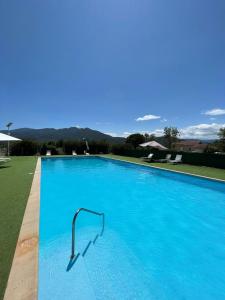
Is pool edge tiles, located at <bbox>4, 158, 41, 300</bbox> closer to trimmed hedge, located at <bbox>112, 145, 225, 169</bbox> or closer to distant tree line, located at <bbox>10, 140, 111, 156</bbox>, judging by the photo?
trimmed hedge, located at <bbox>112, 145, 225, 169</bbox>

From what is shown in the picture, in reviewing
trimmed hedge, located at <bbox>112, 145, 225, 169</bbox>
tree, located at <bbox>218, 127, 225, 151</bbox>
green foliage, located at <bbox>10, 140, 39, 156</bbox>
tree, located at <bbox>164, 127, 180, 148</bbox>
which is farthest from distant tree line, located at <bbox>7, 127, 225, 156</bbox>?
tree, located at <bbox>164, 127, 180, 148</bbox>

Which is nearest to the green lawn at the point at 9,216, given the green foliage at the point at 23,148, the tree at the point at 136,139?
the green foliage at the point at 23,148

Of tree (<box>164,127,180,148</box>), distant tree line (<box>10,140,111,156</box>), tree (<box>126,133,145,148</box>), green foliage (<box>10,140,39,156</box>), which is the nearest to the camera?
green foliage (<box>10,140,39,156</box>)

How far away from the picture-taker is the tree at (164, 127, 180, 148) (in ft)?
162

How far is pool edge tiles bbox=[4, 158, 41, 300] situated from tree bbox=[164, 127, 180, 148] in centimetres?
4761

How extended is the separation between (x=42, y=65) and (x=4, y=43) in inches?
111

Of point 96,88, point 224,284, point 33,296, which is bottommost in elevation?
point 224,284

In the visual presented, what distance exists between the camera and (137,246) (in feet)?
15.8

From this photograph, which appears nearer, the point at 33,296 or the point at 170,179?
the point at 33,296

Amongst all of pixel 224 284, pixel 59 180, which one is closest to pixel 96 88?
pixel 59 180

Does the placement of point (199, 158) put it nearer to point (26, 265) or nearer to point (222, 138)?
point (26, 265)

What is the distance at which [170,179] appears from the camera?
1213cm

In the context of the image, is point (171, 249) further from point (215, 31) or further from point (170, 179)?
point (215, 31)

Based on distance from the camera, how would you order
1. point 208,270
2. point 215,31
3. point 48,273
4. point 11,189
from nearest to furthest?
point 48,273 → point 208,270 → point 11,189 → point 215,31
